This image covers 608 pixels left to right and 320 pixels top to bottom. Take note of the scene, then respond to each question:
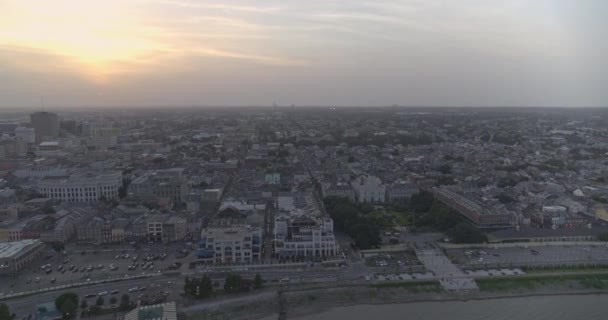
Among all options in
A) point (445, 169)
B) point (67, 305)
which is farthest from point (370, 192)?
point (67, 305)

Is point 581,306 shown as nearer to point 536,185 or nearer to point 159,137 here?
point 536,185

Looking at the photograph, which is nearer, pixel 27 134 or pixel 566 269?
pixel 566 269

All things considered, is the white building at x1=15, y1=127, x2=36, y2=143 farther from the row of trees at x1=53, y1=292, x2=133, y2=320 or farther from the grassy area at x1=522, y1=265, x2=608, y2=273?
the grassy area at x1=522, y1=265, x2=608, y2=273

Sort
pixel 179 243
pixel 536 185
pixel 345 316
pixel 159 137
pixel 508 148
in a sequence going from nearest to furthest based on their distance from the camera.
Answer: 1. pixel 345 316
2. pixel 179 243
3. pixel 536 185
4. pixel 508 148
5. pixel 159 137

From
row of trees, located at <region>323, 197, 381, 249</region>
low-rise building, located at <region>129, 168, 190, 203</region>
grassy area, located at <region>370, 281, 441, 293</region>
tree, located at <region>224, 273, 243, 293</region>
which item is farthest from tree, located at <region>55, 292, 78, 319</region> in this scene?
low-rise building, located at <region>129, 168, 190, 203</region>

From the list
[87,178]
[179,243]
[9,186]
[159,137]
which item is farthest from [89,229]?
[159,137]

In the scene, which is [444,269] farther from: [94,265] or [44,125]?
[44,125]

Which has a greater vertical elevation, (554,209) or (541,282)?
(554,209)
